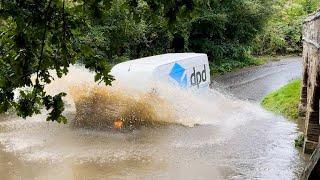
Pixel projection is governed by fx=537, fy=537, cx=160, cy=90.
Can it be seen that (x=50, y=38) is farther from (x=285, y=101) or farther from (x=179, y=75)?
(x=285, y=101)

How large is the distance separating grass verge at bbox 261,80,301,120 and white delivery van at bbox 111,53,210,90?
9.19ft

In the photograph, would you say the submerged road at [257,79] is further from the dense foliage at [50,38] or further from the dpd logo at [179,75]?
the dense foliage at [50,38]

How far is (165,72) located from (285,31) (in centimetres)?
2974

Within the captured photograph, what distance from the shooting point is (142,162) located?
12039mm

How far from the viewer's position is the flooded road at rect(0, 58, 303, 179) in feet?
37.3

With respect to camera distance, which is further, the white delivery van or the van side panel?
the van side panel

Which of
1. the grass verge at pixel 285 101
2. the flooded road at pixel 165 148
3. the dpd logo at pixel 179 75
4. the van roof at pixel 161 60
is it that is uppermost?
the van roof at pixel 161 60

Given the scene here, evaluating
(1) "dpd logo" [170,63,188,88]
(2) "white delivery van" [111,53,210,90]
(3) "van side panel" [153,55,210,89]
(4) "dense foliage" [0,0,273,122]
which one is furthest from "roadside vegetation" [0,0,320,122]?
(1) "dpd logo" [170,63,188,88]

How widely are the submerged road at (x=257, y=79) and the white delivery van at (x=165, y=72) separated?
4421mm

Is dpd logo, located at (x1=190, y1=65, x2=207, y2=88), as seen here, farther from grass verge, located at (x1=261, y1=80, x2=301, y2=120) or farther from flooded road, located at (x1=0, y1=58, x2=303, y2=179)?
grass verge, located at (x1=261, y1=80, x2=301, y2=120)

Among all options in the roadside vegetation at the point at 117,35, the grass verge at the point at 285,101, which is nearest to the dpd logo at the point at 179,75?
the roadside vegetation at the point at 117,35

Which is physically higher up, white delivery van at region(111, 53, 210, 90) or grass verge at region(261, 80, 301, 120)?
white delivery van at region(111, 53, 210, 90)

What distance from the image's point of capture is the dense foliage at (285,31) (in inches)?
1614

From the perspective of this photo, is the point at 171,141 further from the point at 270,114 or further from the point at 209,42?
the point at 209,42
